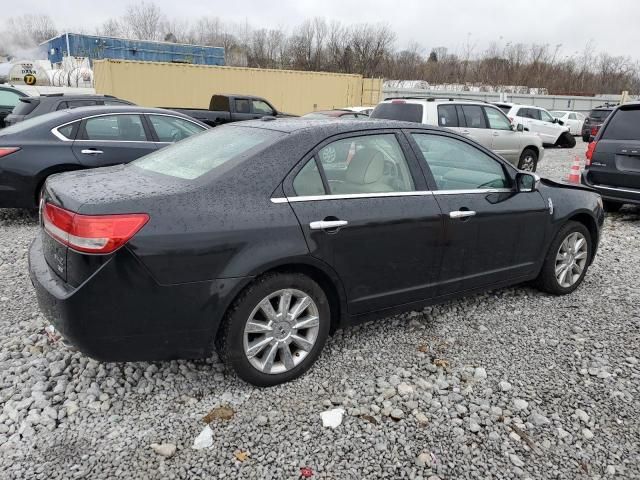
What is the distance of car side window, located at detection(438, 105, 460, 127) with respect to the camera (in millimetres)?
9750

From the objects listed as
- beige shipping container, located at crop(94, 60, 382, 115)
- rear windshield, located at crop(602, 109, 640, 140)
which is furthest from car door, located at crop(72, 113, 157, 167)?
beige shipping container, located at crop(94, 60, 382, 115)

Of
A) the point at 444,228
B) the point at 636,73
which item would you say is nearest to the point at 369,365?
the point at 444,228

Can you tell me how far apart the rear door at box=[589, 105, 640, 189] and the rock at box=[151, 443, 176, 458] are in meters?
7.06

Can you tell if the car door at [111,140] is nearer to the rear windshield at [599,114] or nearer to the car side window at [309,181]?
the car side window at [309,181]

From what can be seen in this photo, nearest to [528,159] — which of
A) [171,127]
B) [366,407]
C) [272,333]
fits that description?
[171,127]

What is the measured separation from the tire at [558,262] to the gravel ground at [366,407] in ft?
1.55

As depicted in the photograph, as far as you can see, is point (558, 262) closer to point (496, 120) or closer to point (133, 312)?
point (133, 312)

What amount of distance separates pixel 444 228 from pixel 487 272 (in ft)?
2.15

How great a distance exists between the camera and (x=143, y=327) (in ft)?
8.41

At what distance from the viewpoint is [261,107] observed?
611 inches

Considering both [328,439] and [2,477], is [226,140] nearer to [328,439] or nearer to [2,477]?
[328,439]

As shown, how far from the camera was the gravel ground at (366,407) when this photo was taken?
2.43 meters

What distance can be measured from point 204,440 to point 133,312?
737 mm

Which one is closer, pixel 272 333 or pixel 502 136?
pixel 272 333
